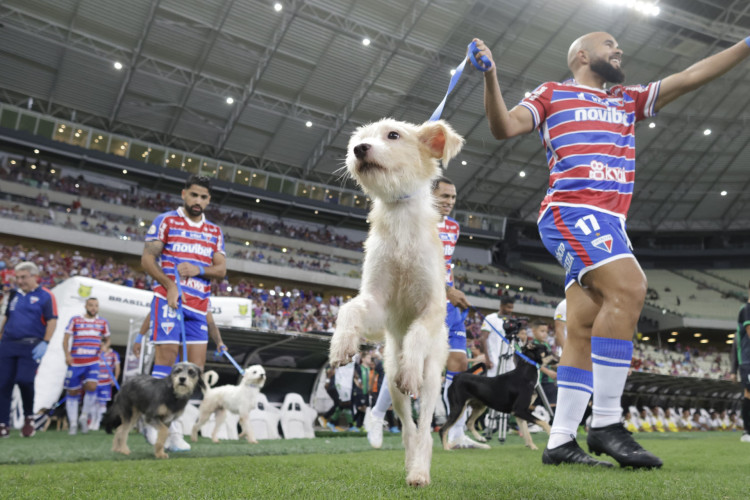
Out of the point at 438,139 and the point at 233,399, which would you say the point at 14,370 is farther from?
the point at 438,139

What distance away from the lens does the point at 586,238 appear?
3.23 m

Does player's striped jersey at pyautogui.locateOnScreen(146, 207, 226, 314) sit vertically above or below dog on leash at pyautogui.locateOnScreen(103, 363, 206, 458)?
above

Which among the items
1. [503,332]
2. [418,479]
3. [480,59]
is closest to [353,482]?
[418,479]

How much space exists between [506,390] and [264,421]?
4.54m

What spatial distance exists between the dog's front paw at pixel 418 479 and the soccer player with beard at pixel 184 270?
3570 millimetres

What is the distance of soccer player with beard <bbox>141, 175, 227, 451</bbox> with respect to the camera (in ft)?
18.0

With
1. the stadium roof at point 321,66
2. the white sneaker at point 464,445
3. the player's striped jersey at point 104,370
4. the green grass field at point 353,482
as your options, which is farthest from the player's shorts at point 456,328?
the stadium roof at point 321,66

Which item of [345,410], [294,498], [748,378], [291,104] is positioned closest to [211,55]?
[291,104]

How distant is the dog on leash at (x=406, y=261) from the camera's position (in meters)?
2.58

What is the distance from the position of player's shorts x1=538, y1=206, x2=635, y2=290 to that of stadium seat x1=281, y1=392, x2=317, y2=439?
23.3 feet

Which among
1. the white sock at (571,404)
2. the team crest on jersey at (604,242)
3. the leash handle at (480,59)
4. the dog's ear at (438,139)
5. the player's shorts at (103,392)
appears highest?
the leash handle at (480,59)

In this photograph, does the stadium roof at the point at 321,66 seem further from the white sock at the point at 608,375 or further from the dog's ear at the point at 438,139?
the white sock at the point at 608,375

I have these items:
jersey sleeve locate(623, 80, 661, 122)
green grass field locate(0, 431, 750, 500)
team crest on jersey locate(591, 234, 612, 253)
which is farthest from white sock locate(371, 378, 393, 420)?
jersey sleeve locate(623, 80, 661, 122)

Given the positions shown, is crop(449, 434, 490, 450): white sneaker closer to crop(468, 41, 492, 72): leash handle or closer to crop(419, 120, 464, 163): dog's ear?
crop(419, 120, 464, 163): dog's ear
